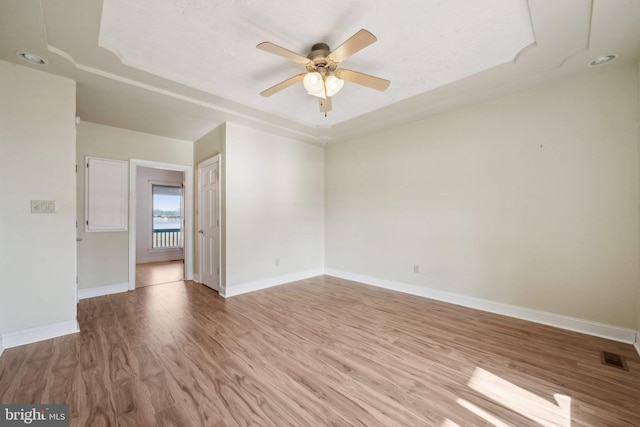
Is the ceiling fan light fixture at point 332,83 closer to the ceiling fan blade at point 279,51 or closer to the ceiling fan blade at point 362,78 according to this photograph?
the ceiling fan blade at point 362,78

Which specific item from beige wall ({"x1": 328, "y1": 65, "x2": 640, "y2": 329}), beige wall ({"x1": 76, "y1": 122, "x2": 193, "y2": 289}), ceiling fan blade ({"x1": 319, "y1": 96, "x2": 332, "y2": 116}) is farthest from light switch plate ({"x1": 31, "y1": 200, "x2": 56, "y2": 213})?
beige wall ({"x1": 328, "y1": 65, "x2": 640, "y2": 329})

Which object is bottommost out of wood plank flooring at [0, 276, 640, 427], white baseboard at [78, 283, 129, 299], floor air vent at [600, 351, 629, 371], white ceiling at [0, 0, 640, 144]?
wood plank flooring at [0, 276, 640, 427]

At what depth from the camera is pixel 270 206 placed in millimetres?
4539

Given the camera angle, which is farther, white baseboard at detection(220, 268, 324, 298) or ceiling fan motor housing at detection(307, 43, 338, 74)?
white baseboard at detection(220, 268, 324, 298)

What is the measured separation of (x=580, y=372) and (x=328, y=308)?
2.39 metres

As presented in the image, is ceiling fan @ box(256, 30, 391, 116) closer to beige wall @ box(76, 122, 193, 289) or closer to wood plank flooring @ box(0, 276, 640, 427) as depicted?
wood plank flooring @ box(0, 276, 640, 427)

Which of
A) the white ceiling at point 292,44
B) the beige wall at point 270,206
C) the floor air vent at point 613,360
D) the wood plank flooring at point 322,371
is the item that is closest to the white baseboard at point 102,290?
the wood plank flooring at point 322,371

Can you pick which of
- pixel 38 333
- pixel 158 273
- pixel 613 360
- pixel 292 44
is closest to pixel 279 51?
pixel 292 44

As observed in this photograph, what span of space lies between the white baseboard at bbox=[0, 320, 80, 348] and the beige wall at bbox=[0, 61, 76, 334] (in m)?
0.04

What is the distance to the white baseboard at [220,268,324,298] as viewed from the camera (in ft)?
13.0

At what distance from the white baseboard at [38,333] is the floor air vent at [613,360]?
4974 mm

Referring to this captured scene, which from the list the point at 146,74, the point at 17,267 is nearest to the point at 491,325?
the point at 146,74

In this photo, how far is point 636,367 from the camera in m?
2.07

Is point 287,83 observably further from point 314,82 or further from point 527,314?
point 527,314
